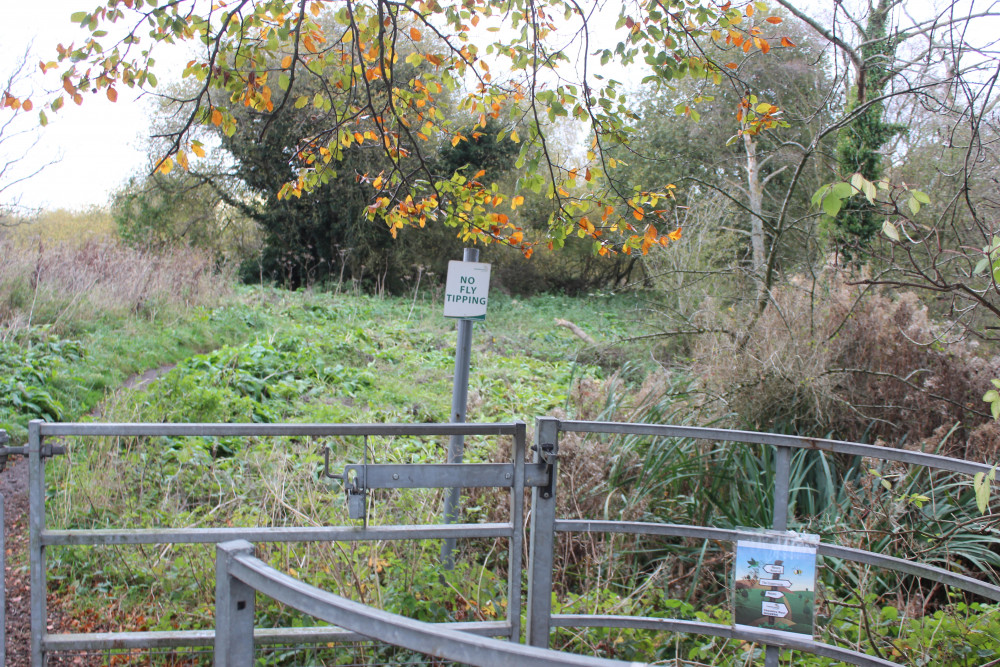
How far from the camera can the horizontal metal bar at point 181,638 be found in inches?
98.1

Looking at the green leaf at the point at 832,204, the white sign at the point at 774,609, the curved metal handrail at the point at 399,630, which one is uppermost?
the green leaf at the point at 832,204

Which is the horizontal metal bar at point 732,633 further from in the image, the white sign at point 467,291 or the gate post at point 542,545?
the white sign at point 467,291

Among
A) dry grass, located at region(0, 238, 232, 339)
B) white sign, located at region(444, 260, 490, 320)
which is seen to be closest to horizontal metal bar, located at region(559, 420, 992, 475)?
white sign, located at region(444, 260, 490, 320)

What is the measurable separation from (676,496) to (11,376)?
5.98 m

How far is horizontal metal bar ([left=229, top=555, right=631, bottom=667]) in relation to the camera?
74cm

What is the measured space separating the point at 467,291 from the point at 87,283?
8.16 meters

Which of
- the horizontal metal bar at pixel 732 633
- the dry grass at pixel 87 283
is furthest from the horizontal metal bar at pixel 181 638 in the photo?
the dry grass at pixel 87 283

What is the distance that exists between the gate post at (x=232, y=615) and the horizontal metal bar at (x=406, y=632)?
3 cm

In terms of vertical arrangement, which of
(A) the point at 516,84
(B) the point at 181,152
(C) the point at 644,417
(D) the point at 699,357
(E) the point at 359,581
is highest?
(A) the point at 516,84

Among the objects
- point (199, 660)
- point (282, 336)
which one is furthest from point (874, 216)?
point (199, 660)

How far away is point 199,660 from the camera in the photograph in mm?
3105

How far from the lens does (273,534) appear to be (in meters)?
2.37

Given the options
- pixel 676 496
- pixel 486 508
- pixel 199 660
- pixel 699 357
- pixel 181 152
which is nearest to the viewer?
pixel 199 660

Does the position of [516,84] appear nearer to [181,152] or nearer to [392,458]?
[181,152]
